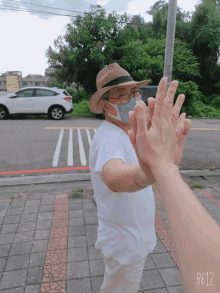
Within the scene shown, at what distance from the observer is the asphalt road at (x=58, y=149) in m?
5.45

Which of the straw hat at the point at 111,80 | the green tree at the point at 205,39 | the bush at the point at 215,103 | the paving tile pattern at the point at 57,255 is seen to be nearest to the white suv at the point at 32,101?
the paving tile pattern at the point at 57,255

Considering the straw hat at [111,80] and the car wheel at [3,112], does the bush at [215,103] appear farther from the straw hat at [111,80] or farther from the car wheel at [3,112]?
the straw hat at [111,80]

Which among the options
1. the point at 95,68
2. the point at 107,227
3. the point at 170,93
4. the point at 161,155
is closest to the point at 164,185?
the point at 161,155

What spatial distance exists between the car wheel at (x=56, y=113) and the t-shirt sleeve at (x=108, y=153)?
11441mm

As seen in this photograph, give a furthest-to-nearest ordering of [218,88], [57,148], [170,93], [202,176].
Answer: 1. [218,88]
2. [57,148]
3. [202,176]
4. [170,93]

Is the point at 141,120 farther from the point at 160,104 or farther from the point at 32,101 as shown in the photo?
the point at 32,101

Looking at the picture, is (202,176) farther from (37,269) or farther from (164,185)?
(164,185)

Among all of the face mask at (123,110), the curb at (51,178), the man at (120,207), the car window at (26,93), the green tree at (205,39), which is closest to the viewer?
the man at (120,207)

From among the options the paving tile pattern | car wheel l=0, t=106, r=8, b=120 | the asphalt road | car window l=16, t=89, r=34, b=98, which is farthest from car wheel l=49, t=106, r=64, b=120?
the paving tile pattern

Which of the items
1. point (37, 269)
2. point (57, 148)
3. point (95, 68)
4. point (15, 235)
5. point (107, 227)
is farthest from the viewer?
point (95, 68)

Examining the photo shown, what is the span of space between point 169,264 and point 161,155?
2029mm

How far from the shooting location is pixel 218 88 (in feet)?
66.8

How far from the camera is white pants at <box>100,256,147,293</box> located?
142 cm

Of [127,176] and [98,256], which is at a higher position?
[127,176]
